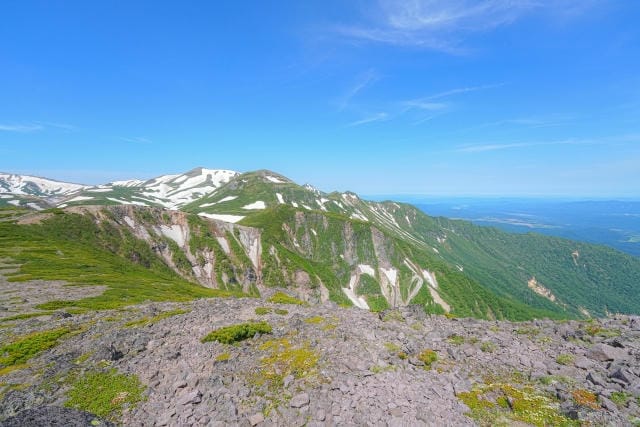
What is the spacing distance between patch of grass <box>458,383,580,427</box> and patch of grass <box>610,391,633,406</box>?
292 cm

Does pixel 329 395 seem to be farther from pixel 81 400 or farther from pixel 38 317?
pixel 38 317

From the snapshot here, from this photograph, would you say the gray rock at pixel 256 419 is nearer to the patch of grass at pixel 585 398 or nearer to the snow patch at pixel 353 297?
the patch of grass at pixel 585 398

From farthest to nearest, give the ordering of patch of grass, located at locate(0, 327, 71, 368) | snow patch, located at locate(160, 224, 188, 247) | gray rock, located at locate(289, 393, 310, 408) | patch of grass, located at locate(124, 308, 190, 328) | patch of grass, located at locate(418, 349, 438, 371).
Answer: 1. snow patch, located at locate(160, 224, 188, 247)
2. patch of grass, located at locate(124, 308, 190, 328)
3. patch of grass, located at locate(0, 327, 71, 368)
4. patch of grass, located at locate(418, 349, 438, 371)
5. gray rock, located at locate(289, 393, 310, 408)

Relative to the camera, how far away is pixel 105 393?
20.6 metres

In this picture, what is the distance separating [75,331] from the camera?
32844 mm

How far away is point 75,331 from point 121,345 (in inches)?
391

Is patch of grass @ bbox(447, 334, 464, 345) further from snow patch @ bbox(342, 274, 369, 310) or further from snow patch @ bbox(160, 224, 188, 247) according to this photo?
snow patch @ bbox(342, 274, 369, 310)

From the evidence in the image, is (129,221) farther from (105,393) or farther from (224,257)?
(105,393)

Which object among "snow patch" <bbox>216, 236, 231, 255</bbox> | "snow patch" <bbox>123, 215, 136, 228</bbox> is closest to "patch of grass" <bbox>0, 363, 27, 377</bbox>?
"snow patch" <bbox>216, 236, 231, 255</bbox>

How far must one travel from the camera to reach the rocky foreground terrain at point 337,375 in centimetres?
1769

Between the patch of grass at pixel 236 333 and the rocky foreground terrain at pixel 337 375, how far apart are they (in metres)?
0.60

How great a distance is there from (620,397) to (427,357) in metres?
10.6

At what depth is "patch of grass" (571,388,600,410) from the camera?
17.2m

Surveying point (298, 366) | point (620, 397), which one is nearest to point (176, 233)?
point (298, 366)
